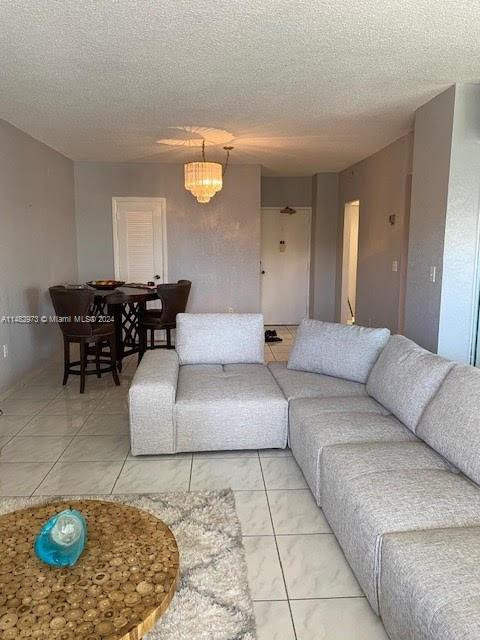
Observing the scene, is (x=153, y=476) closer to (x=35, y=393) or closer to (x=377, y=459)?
(x=377, y=459)

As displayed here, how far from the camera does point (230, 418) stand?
9.68ft

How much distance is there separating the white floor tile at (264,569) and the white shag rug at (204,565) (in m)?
0.03

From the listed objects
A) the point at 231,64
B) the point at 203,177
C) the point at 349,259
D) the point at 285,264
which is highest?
the point at 231,64

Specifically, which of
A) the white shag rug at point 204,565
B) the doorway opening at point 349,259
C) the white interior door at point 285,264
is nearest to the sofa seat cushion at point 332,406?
the white shag rug at point 204,565

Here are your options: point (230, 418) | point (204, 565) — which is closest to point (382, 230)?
point (230, 418)

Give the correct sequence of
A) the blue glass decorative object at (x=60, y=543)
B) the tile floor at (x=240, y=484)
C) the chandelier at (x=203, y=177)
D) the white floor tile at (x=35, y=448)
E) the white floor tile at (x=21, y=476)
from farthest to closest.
Answer: 1. the chandelier at (x=203, y=177)
2. the white floor tile at (x=35, y=448)
3. the white floor tile at (x=21, y=476)
4. the tile floor at (x=240, y=484)
5. the blue glass decorative object at (x=60, y=543)

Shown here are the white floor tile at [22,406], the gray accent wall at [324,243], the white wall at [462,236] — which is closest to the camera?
the white wall at [462,236]

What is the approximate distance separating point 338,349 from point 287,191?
201 inches

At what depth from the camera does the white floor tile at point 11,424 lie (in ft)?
11.1

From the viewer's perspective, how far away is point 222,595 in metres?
1.79

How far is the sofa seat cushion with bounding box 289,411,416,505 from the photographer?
2301 mm

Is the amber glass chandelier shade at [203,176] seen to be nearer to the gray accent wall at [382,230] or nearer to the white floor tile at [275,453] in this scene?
the gray accent wall at [382,230]

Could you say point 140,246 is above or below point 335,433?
above

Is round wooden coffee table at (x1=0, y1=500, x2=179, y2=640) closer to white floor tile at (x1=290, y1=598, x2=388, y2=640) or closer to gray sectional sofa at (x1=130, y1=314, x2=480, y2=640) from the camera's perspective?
white floor tile at (x1=290, y1=598, x2=388, y2=640)
